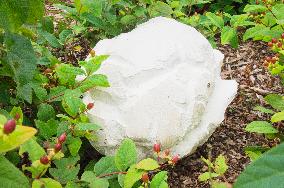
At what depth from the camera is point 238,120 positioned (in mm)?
2523

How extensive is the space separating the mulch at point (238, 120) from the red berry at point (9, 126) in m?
1.24

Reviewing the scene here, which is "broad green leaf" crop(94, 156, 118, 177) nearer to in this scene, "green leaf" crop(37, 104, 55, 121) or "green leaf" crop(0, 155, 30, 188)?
"green leaf" crop(37, 104, 55, 121)

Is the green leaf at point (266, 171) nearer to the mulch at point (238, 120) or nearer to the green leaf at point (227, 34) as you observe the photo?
the mulch at point (238, 120)

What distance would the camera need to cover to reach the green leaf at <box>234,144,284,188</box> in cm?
49

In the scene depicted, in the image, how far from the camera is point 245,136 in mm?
2408

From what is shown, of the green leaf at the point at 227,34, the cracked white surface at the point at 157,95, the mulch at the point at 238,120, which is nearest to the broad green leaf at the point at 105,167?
the cracked white surface at the point at 157,95

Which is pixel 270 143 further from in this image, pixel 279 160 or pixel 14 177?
pixel 279 160

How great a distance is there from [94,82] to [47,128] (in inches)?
10.0

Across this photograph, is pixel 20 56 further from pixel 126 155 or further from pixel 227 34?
pixel 227 34

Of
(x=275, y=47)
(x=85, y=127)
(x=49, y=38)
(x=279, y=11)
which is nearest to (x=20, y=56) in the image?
(x=85, y=127)

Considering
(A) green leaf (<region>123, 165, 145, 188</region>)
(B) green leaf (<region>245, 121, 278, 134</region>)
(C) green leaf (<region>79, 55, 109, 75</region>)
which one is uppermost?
(C) green leaf (<region>79, 55, 109, 75</region>)

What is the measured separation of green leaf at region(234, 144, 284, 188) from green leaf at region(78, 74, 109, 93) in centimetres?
134

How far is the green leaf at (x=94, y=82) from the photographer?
5.92 ft

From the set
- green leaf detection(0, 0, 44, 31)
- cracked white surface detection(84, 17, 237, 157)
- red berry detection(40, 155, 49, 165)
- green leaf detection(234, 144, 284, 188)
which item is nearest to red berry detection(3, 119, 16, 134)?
green leaf detection(0, 0, 44, 31)
